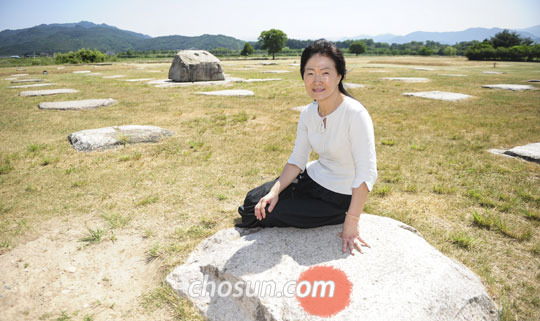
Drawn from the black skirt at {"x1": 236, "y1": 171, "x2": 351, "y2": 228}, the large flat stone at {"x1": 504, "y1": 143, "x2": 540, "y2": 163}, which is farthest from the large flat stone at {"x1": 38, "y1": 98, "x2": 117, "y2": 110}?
the large flat stone at {"x1": 504, "y1": 143, "x2": 540, "y2": 163}

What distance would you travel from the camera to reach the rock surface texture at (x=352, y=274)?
1.69 metres

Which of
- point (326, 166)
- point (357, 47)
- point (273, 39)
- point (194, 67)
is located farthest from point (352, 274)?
point (357, 47)

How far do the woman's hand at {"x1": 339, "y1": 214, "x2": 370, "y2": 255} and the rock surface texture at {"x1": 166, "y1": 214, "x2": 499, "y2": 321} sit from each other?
5 centimetres

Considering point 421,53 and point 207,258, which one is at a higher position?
point 421,53

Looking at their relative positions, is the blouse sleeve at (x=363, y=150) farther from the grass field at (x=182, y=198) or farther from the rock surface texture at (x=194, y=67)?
the rock surface texture at (x=194, y=67)

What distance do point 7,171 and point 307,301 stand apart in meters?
4.79

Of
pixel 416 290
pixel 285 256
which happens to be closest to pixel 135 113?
pixel 285 256

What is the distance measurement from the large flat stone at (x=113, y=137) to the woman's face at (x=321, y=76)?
4179mm

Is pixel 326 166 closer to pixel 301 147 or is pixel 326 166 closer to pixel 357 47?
pixel 301 147

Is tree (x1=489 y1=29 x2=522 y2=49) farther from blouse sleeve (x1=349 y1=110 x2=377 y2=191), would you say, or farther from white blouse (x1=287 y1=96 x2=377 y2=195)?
blouse sleeve (x1=349 y1=110 x2=377 y2=191)

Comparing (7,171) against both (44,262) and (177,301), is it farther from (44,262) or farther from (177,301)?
(177,301)

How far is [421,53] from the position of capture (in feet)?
263

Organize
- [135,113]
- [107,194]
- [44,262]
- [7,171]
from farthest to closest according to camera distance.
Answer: [135,113], [7,171], [107,194], [44,262]

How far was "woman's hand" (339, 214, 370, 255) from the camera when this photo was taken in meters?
2.11
